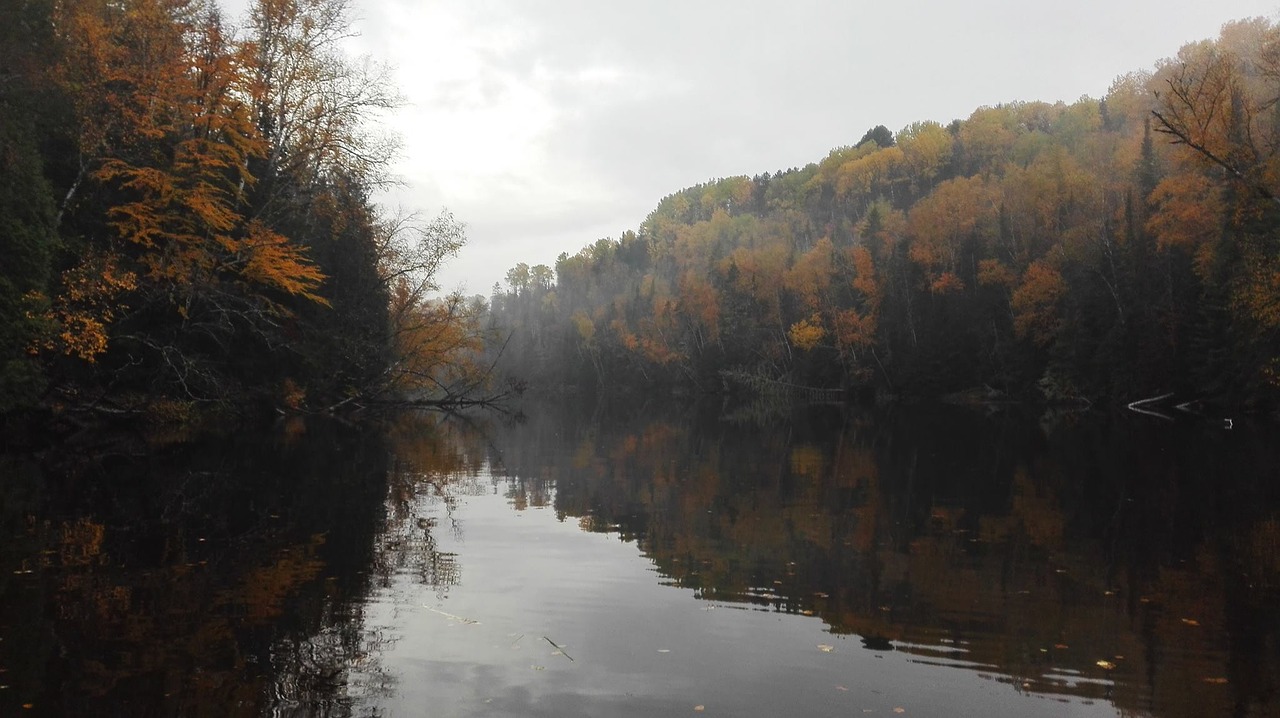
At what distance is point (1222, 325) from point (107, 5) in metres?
50.6

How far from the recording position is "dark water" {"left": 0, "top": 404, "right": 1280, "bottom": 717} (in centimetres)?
631

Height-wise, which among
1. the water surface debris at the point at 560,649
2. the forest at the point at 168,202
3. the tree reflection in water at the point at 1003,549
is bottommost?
the water surface debris at the point at 560,649

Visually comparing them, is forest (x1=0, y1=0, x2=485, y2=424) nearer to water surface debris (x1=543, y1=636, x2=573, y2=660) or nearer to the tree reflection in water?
the tree reflection in water

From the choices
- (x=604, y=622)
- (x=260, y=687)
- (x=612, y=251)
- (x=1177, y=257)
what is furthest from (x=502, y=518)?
(x=612, y=251)

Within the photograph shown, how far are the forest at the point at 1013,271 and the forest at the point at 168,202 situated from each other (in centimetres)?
2747

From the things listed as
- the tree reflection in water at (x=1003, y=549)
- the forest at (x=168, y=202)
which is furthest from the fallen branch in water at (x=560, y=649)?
the forest at (x=168, y=202)

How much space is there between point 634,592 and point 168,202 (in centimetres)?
2301

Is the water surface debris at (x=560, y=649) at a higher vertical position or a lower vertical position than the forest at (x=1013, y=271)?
lower

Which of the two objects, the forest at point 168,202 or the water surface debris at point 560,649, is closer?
the water surface debris at point 560,649

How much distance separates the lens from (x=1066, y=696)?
6.34 m

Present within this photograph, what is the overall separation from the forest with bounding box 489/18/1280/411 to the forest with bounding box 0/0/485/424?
2747 cm

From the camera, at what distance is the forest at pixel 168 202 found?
2173cm

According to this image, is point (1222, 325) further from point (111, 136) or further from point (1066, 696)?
point (111, 136)

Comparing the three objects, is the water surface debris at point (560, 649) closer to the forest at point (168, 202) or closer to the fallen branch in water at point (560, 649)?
the fallen branch in water at point (560, 649)
